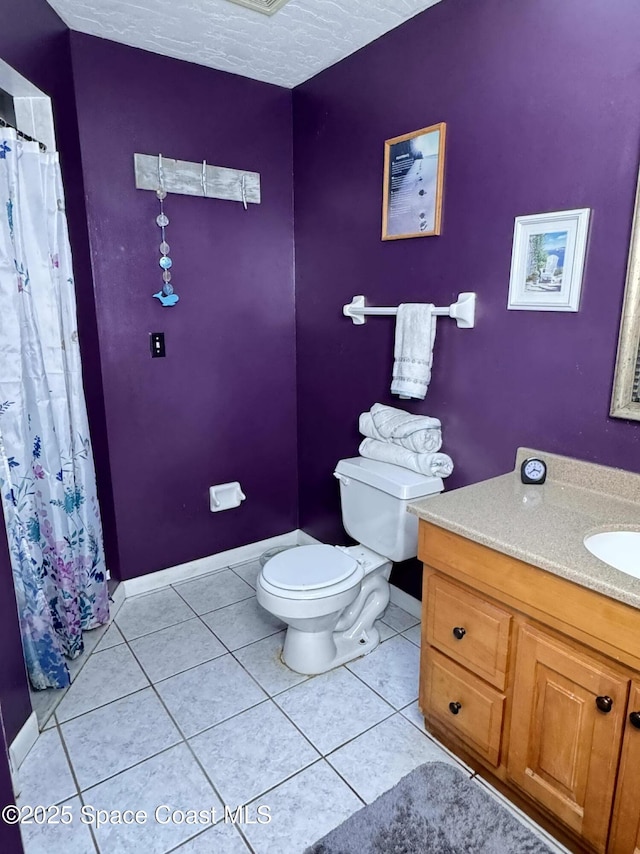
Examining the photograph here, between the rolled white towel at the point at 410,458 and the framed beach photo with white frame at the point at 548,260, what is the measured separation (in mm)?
617

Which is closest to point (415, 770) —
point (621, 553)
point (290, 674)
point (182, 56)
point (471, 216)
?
point (290, 674)

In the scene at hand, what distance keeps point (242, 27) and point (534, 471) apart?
6.29 feet

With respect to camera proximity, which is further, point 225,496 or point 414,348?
point 225,496

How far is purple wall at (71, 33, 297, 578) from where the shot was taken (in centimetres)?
224

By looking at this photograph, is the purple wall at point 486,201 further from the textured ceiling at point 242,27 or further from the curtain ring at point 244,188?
the curtain ring at point 244,188

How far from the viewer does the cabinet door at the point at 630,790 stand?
3.69 ft

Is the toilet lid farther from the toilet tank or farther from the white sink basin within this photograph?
the white sink basin

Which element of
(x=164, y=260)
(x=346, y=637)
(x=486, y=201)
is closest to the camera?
(x=486, y=201)

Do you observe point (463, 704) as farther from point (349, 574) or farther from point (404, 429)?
point (404, 429)

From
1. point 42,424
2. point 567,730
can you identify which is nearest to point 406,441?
point 567,730

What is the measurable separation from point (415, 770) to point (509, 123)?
2.00 m

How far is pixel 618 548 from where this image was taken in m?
1.40

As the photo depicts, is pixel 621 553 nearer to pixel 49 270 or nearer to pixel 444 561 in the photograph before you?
pixel 444 561

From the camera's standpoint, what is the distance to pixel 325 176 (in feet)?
8.14
